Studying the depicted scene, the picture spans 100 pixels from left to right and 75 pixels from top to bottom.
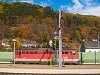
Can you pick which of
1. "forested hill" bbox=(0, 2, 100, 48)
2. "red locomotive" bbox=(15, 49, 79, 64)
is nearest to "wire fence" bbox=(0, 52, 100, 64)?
"red locomotive" bbox=(15, 49, 79, 64)

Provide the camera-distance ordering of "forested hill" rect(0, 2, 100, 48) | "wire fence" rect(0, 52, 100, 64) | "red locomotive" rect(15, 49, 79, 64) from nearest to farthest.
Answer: "red locomotive" rect(15, 49, 79, 64) < "wire fence" rect(0, 52, 100, 64) < "forested hill" rect(0, 2, 100, 48)

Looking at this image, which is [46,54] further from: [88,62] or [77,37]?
[77,37]

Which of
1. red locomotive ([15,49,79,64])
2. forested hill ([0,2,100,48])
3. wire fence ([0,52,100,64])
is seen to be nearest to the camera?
red locomotive ([15,49,79,64])

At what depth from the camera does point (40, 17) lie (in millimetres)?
141000

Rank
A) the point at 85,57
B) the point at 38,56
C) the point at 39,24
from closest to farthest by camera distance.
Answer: the point at 38,56 → the point at 85,57 → the point at 39,24

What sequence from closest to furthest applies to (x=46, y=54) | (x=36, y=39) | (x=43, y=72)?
(x=43, y=72) → (x=46, y=54) → (x=36, y=39)

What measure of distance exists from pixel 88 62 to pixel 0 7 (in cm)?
10181

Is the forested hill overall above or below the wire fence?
above

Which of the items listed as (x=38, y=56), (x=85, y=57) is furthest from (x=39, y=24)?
(x=38, y=56)

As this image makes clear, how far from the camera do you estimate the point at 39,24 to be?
131m

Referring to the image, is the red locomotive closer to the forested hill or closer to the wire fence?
the wire fence

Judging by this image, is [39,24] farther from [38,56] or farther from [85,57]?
[38,56]

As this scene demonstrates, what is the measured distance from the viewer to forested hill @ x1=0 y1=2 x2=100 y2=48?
387 ft

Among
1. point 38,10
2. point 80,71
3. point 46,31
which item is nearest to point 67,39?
point 46,31
